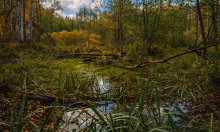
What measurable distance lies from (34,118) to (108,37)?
210ft

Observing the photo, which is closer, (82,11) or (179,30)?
(179,30)

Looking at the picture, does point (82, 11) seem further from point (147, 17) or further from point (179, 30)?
point (147, 17)

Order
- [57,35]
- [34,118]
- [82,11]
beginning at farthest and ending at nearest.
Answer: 1. [82,11]
2. [57,35]
3. [34,118]

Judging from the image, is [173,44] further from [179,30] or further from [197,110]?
[197,110]

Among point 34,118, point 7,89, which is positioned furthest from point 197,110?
point 7,89

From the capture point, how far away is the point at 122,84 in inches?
235

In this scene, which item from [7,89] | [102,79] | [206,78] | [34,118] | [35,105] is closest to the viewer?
[34,118]

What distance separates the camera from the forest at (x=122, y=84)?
12.0 ft

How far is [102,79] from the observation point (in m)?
11.4

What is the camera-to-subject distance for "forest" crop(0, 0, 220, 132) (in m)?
3.65

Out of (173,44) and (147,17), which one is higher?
(147,17)

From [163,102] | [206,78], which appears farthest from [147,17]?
[163,102]

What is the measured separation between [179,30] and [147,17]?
509 inches

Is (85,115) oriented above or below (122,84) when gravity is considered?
below
